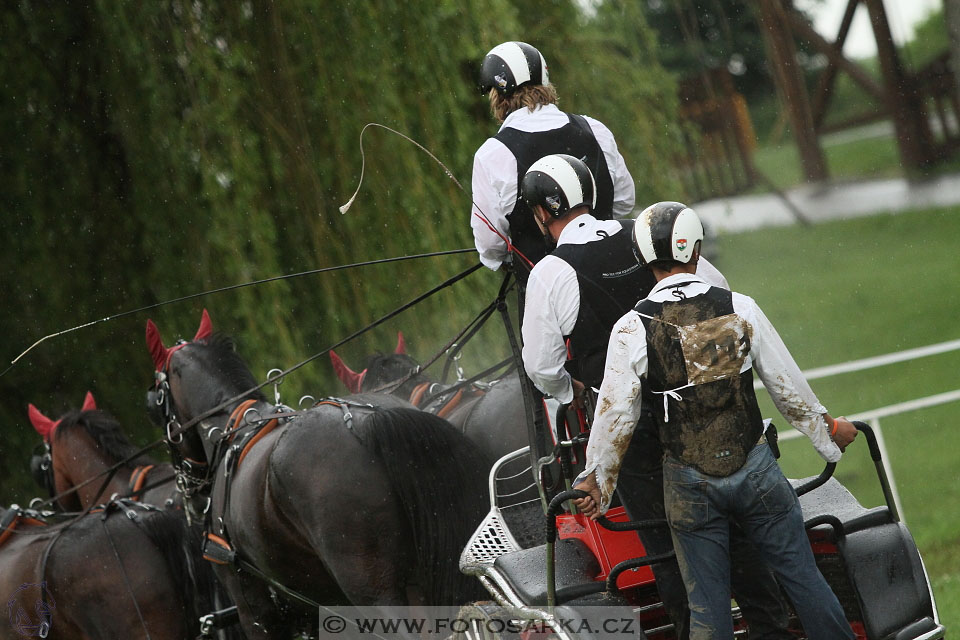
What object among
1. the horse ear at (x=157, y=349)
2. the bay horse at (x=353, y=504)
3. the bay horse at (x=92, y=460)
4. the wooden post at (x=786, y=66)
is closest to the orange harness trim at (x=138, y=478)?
the bay horse at (x=92, y=460)

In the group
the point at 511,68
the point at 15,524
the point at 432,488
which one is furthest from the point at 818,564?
the point at 15,524

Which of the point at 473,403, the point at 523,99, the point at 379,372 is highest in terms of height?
the point at 523,99

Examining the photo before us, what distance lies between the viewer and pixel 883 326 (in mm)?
17203

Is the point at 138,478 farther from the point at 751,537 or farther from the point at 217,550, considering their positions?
the point at 751,537

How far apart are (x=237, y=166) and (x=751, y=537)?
5.10 m

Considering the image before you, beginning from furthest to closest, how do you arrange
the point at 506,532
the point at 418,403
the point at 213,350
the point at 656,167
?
the point at 656,167 → the point at 418,403 → the point at 213,350 → the point at 506,532

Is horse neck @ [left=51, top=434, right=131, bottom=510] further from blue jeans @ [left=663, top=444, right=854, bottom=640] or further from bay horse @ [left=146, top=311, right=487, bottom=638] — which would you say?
blue jeans @ [left=663, top=444, right=854, bottom=640]

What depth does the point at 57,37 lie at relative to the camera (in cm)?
807

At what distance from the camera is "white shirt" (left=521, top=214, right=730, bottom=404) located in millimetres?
3898

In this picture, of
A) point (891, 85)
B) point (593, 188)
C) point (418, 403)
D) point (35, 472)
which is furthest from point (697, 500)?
point (891, 85)

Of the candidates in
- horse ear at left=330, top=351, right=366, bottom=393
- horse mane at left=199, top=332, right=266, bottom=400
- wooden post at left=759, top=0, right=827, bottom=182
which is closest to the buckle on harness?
horse mane at left=199, top=332, right=266, bottom=400

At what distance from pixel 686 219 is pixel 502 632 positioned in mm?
1646

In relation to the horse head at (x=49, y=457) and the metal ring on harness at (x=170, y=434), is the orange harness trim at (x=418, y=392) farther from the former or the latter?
the horse head at (x=49, y=457)

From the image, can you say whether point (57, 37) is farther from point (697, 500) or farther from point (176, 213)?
point (697, 500)
